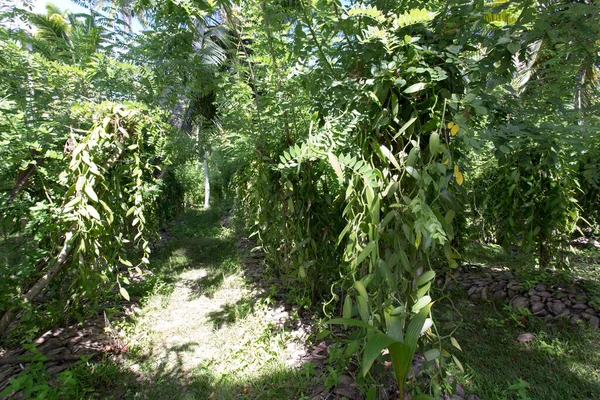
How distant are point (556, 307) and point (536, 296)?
0.18 m

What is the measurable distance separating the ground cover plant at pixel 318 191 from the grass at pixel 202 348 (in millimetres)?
17

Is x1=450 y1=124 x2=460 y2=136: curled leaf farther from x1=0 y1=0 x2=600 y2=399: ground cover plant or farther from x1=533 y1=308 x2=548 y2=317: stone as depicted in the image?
x1=533 y1=308 x2=548 y2=317: stone

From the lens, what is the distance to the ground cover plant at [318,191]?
1.17 metres

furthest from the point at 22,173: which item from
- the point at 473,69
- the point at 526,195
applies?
the point at 526,195

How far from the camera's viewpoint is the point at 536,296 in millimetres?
2814

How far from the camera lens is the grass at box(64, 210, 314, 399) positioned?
6.17 feet

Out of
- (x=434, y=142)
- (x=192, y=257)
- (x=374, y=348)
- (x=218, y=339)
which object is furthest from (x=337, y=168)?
(x=192, y=257)

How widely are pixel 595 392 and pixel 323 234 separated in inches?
69.9

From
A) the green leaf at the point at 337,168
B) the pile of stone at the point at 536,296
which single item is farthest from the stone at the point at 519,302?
the green leaf at the point at 337,168

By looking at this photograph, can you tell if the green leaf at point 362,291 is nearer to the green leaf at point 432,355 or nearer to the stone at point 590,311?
the green leaf at point 432,355

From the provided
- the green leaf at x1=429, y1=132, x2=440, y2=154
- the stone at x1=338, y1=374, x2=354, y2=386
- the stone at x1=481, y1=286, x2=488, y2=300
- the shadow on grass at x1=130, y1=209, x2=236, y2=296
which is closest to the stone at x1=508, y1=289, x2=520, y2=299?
the stone at x1=481, y1=286, x2=488, y2=300

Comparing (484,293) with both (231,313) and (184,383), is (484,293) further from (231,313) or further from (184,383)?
(184,383)

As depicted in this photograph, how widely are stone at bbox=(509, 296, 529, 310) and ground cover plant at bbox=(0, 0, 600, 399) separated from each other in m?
0.02

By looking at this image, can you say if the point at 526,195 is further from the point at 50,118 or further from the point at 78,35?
the point at 78,35
